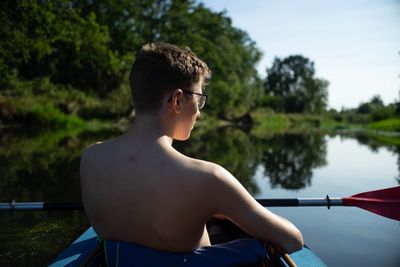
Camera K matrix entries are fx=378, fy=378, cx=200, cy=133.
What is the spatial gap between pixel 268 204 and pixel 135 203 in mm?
1607

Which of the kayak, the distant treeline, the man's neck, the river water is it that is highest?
the distant treeline

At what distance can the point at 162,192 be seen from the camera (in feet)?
3.98

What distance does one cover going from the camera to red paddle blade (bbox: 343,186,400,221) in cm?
255

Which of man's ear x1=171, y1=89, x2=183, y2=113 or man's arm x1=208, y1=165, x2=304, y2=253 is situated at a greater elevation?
man's ear x1=171, y1=89, x2=183, y2=113

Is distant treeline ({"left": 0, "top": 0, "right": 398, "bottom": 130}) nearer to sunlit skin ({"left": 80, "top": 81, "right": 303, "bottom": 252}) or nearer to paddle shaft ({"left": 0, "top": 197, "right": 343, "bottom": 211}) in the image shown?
paddle shaft ({"left": 0, "top": 197, "right": 343, "bottom": 211})

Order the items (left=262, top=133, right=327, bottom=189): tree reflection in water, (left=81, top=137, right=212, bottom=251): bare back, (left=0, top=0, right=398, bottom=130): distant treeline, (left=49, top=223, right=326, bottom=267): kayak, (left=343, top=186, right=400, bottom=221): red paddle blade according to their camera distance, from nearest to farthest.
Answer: (left=81, top=137, right=212, bottom=251): bare back → (left=49, top=223, right=326, bottom=267): kayak → (left=343, top=186, right=400, bottom=221): red paddle blade → (left=262, top=133, right=327, bottom=189): tree reflection in water → (left=0, top=0, right=398, bottom=130): distant treeline

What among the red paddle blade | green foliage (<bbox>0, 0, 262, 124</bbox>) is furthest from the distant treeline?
the red paddle blade

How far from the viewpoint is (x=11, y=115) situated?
19.1 metres

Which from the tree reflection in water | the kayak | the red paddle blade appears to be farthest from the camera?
the tree reflection in water

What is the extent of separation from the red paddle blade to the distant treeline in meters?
13.5

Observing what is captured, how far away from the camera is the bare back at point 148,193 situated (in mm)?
1209

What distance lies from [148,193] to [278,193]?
4532mm

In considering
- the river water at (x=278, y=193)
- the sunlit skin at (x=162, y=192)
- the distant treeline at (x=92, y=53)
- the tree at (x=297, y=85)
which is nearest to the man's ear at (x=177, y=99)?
the sunlit skin at (x=162, y=192)

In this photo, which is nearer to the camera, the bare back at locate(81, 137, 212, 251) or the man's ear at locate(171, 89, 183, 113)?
the bare back at locate(81, 137, 212, 251)
